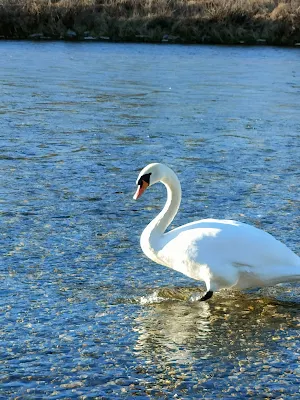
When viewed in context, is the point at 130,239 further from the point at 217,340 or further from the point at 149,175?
the point at 217,340

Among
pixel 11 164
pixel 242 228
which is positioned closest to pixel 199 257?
pixel 242 228

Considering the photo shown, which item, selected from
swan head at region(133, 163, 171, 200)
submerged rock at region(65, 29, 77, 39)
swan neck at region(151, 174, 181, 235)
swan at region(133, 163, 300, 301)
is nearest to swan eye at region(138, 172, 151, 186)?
swan head at region(133, 163, 171, 200)

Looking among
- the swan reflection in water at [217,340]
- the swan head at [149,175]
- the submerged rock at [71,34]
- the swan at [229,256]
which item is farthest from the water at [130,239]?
the submerged rock at [71,34]

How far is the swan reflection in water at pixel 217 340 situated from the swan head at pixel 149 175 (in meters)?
0.80

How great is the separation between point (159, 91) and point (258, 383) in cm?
1343

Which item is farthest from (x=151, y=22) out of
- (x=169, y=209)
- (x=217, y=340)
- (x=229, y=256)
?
(x=217, y=340)

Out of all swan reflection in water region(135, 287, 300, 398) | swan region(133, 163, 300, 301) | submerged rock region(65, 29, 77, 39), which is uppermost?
swan region(133, 163, 300, 301)

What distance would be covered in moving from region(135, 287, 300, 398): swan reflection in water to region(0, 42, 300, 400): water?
0.01 m

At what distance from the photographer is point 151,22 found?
3105 centimetres

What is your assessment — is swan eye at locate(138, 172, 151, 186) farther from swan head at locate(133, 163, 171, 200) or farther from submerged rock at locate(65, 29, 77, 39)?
submerged rock at locate(65, 29, 77, 39)

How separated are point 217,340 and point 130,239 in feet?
7.33

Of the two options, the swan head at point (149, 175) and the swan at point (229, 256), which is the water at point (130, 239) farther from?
the swan head at point (149, 175)

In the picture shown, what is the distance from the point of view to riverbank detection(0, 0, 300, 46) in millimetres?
30328

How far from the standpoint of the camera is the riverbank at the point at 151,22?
30328 millimetres
